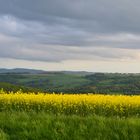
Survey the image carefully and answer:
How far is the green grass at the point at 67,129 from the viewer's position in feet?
38.9

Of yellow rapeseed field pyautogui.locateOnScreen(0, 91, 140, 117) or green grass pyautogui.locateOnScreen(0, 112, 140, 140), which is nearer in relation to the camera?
green grass pyautogui.locateOnScreen(0, 112, 140, 140)

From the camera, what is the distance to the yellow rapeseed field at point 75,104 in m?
24.0

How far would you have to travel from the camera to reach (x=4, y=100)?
25.1 metres

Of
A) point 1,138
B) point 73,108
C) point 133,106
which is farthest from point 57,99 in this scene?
point 1,138

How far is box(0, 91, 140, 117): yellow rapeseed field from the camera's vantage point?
24.0m

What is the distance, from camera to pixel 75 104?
24531mm

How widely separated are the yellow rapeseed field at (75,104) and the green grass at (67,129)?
10259mm

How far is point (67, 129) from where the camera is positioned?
12.2 m

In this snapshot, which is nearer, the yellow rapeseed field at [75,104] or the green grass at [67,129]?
the green grass at [67,129]

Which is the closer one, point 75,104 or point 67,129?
point 67,129

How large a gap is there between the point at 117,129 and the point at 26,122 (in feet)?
9.29

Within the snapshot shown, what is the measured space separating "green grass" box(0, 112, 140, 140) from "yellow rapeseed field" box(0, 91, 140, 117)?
10.3 m

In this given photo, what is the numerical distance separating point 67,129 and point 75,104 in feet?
40.4

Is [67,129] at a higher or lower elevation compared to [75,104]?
higher
